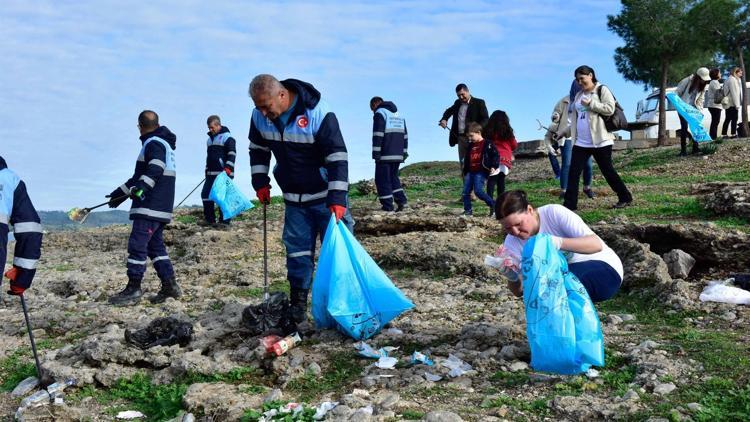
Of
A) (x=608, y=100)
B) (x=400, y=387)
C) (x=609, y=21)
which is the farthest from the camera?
(x=609, y=21)

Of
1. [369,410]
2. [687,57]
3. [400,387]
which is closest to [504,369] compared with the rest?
[400,387]

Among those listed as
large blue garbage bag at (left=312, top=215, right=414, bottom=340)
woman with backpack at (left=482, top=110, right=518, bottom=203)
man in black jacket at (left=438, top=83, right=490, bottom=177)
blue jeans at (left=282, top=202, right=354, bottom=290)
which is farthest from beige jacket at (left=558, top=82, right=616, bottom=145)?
large blue garbage bag at (left=312, top=215, right=414, bottom=340)

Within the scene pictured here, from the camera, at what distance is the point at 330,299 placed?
4.94m

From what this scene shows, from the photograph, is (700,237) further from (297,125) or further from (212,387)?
(212,387)

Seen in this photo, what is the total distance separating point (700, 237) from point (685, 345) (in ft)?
10.2

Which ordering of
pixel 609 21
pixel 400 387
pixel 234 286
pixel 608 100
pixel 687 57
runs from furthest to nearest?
pixel 609 21, pixel 687 57, pixel 608 100, pixel 234 286, pixel 400 387

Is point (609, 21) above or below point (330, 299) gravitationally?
above

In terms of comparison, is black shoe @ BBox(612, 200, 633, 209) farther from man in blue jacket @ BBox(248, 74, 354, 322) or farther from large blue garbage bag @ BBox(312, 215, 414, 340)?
large blue garbage bag @ BBox(312, 215, 414, 340)

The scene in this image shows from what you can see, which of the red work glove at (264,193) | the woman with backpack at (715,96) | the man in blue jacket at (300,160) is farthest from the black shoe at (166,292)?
the woman with backpack at (715,96)

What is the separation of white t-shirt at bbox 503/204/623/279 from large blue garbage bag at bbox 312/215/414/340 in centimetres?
92

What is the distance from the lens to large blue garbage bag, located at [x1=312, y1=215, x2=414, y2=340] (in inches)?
196

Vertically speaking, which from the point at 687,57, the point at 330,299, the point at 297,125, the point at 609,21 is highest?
the point at 609,21

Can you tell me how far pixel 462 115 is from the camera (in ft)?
39.8

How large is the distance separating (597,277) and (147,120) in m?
4.59
